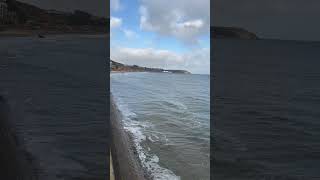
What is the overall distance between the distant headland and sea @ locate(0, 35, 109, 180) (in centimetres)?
87

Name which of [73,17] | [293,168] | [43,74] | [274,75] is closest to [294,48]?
[274,75]

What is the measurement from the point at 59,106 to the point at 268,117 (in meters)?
10.4

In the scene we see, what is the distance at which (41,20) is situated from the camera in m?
11.5

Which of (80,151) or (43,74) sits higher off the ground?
(43,74)

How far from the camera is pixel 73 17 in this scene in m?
12.2

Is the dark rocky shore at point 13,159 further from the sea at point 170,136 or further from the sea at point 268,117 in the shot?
the sea at point 268,117

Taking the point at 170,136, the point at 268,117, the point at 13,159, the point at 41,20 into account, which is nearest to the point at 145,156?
the point at 13,159

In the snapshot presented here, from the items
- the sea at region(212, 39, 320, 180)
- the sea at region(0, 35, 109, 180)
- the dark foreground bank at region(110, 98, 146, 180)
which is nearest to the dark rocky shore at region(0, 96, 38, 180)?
the sea at region(0, 35, 109, 180)

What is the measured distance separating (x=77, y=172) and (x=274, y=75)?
107 feet

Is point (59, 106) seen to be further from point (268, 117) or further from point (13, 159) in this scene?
point (13, 159)

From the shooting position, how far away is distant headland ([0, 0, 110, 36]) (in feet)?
35.9

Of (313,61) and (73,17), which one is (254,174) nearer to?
(73,17)

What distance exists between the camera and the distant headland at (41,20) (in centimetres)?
1095

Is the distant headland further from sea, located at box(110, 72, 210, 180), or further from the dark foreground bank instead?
sea, located at box(110, 72, 210, 180)
